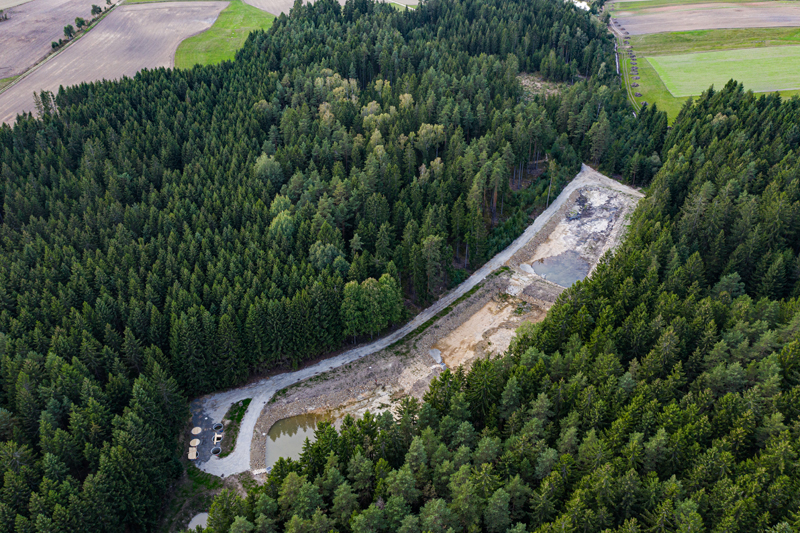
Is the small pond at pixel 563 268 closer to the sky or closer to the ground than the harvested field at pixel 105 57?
closer to the ground

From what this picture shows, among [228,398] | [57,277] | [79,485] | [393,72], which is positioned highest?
[393,72]

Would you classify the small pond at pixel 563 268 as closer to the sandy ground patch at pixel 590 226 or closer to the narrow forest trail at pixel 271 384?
the sandy ground patch at pixel 590 226

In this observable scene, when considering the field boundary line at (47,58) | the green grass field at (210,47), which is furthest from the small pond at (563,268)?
the field boundary line at (47,58)

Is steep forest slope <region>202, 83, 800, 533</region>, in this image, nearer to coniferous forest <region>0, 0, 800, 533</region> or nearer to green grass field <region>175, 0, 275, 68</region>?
coniferous forest <region>0, 0, 800, 533</region>

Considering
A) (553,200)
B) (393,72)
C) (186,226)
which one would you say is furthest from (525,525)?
(393,72)

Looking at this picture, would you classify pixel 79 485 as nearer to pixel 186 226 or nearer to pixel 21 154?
pixel 186 226

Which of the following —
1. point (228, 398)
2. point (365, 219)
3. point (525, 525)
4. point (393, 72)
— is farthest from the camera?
point (393, 72)

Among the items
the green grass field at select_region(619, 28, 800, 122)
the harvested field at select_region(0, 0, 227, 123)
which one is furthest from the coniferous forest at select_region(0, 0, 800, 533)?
the harvested field at select_region(0, 0, 227, 123)
